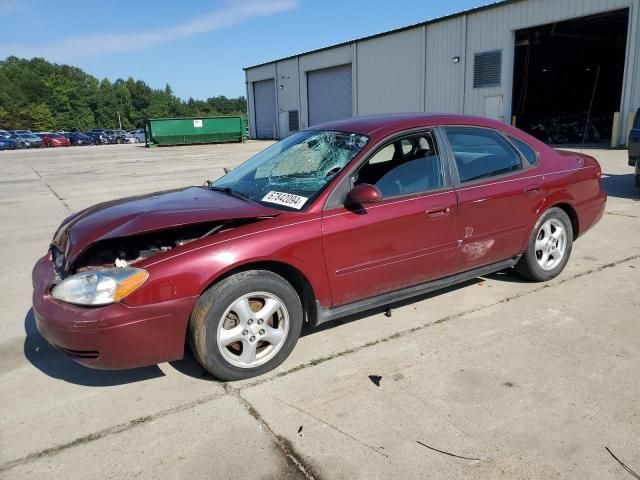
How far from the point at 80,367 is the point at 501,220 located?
3237mm

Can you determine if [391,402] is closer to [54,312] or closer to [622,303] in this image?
[54,312]

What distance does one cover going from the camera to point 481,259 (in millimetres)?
4055

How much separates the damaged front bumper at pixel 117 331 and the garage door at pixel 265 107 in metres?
40.6

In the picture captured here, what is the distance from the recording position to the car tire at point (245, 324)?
9.41ft

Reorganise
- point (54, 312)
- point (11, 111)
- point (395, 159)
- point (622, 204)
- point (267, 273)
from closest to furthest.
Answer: point (54, 312), point (267, 273), point (395, 159), point (622, 204), point (11, 111)

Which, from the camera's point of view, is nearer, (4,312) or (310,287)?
(310,287)

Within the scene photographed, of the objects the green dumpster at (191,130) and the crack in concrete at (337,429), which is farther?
the green dumpster at (191,130)

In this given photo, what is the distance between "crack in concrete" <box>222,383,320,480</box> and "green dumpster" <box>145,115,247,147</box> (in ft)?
116

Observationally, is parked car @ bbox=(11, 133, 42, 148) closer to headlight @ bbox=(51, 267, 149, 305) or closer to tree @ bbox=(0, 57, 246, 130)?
tree @ bbox=(0, 57, 246, 130)

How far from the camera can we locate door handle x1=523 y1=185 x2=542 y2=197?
4202mm

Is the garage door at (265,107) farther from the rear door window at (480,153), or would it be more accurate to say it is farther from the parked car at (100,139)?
the rear door window at (480,153)

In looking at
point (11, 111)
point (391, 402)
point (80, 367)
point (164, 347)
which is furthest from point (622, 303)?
point (11, 111)

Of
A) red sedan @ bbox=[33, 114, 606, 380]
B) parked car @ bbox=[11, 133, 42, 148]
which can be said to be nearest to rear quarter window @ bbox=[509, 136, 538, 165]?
red sedan @ bbox=[33, 114, 606, 380]

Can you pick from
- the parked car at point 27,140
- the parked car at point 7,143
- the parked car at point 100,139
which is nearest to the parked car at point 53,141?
the parked car at point 27,140
